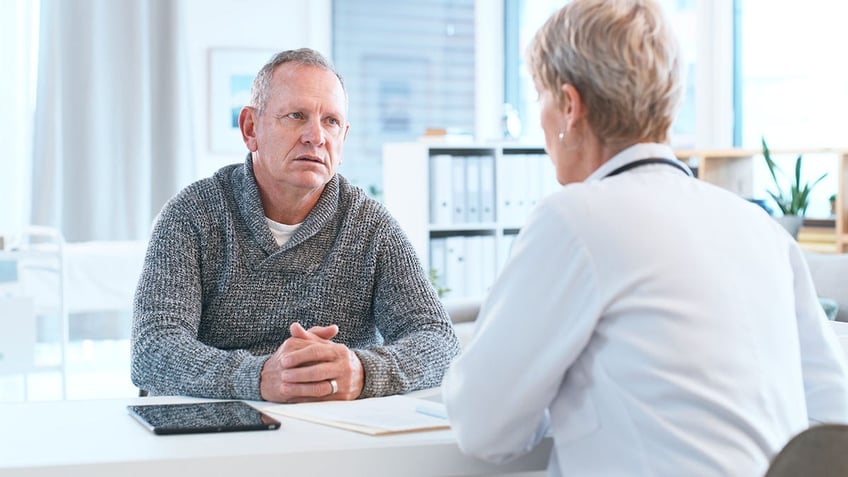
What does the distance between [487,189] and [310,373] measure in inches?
152

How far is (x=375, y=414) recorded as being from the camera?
1438mm

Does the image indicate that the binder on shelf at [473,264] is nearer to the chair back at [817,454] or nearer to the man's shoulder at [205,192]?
the man's shoulder at [205,192]

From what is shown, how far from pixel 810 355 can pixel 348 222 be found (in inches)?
36.5

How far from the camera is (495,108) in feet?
22.2

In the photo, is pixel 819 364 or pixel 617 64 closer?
pixel 617 64

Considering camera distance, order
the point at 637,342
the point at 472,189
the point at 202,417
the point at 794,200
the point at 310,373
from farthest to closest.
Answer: the point at 472,189 → the point at 794,200 → the point at 310,373 → the point at 202,417 → the point at 637,342

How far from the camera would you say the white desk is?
3.83ft

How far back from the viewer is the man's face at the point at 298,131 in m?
1.99

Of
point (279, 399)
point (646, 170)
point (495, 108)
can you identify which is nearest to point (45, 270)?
point (495, 108)

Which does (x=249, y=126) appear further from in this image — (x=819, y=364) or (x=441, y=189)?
(x=441, y=189)

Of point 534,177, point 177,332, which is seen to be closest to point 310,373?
point 177,332

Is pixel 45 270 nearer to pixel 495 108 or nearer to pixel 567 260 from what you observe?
pixel 495 108

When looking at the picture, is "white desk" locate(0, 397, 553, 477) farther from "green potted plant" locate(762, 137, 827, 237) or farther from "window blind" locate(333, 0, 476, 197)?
"window blind" locate(333, 0, 476, 197)

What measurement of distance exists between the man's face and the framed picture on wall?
175 inches
